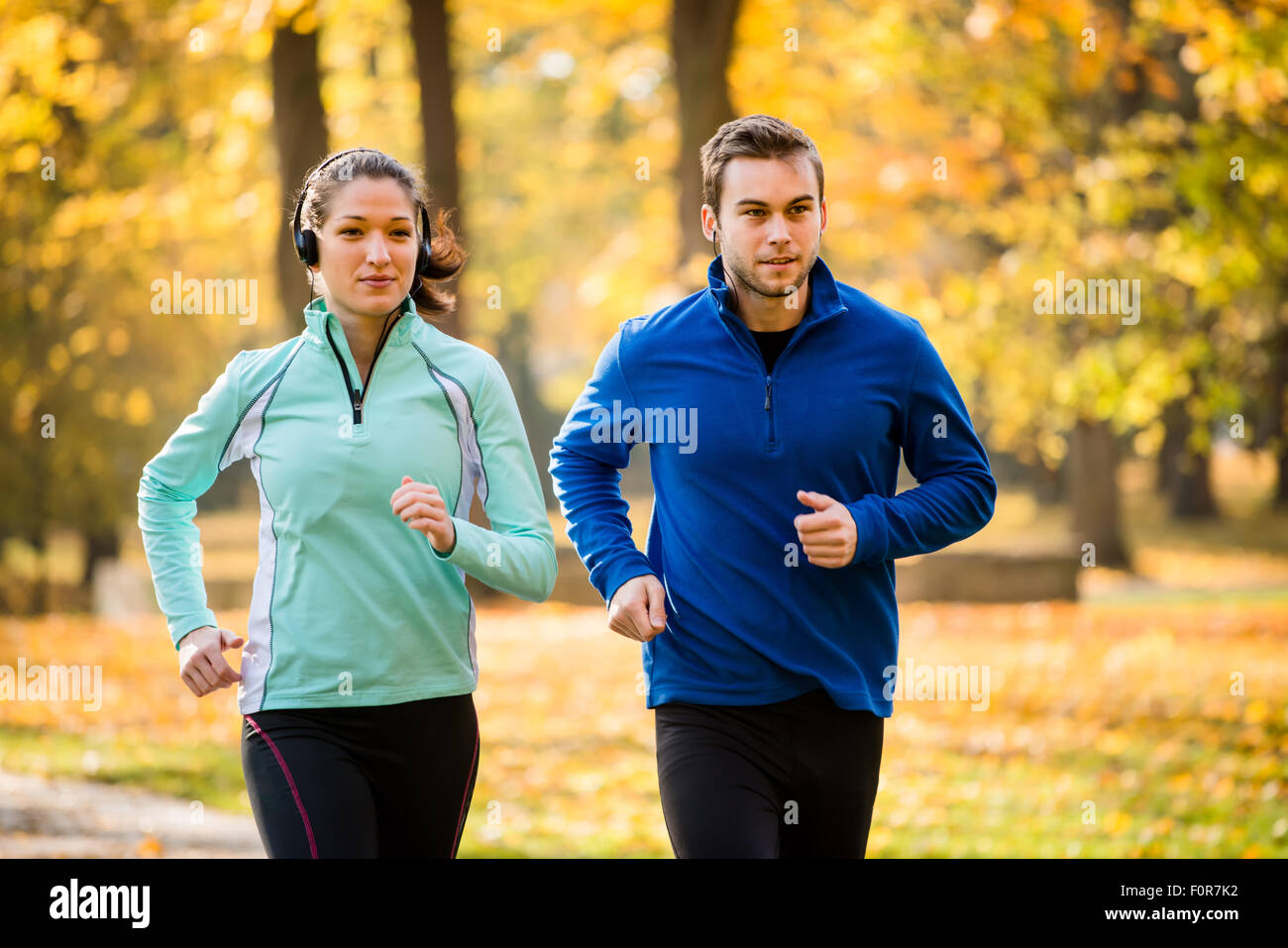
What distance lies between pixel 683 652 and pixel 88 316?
53.1 feet

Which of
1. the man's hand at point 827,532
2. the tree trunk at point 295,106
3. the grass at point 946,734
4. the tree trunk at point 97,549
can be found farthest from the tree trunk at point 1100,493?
the man's hand at point 827,532

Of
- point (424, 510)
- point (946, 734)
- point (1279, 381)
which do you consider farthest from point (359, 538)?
point (1279, 381)

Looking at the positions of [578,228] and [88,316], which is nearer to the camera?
[88,316]

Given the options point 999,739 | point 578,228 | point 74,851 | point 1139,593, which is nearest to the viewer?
point 74,851

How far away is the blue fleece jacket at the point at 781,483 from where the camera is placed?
3561 millimetres

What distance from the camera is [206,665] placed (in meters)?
3.41

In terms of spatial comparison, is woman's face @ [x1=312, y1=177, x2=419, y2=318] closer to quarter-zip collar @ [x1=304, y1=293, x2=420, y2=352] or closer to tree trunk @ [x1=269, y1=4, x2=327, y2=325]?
quarter-zip collar @ [x1=304, y1=293, x2=420, y2=352]

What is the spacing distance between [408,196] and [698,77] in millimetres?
9001

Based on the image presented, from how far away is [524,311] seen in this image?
3341cm

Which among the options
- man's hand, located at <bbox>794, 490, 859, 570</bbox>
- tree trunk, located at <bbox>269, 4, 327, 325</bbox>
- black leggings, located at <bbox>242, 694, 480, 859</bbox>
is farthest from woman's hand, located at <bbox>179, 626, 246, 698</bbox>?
tree trunk, located at <bbox>269, 4, 327, 325</bbox>

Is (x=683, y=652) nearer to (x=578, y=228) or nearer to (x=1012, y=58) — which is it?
(x=1012, y=58)

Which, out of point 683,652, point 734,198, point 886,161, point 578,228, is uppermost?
point 578,228
